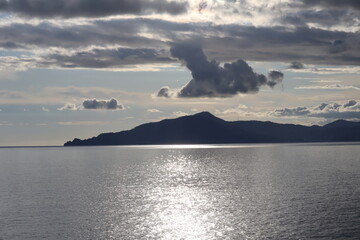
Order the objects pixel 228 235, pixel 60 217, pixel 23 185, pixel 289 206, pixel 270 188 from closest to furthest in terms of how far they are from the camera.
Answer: pixel 228 235, pixel 60 217, pixel 289 206, pixel 270 188, pixel 23 185

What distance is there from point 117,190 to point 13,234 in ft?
189

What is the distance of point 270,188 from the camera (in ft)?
406

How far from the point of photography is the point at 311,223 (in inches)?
2869

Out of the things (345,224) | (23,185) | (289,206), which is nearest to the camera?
(345,224)

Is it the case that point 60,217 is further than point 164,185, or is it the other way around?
point 164,185

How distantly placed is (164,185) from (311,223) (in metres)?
72.4

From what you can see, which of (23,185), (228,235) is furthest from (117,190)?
(228,235)

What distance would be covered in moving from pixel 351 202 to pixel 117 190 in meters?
64.9

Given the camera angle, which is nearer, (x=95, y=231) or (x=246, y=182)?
(x=95, y=231)

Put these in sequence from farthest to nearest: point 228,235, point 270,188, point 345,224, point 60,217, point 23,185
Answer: point 23,185, point 270,188, point 60,217, point 345,224, point 228,235

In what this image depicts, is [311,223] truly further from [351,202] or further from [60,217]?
[60,217]

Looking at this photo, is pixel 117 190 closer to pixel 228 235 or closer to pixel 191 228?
pixel 191 228

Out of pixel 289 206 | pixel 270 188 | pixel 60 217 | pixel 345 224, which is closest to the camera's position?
pixel 345 224

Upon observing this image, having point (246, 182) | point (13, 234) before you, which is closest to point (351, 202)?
point (246, 182)
